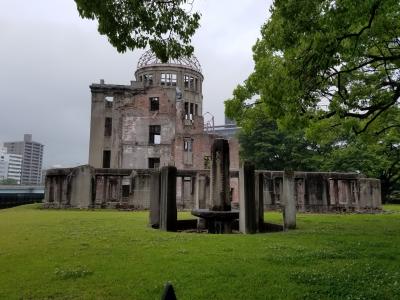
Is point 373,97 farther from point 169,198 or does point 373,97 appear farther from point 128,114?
point 128,114

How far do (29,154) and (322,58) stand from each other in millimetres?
172756

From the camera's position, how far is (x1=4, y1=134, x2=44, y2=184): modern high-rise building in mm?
159125

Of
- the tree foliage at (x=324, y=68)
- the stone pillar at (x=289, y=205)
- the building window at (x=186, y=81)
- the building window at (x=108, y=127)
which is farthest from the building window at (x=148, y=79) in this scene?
the stone pillar at (x=289, y=205)

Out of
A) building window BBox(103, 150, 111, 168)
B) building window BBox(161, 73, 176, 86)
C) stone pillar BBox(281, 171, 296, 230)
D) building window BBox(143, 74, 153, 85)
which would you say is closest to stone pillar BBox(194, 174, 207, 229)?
stone pillar BBox(281, 171, 296, 230)

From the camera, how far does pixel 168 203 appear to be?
11812 mm

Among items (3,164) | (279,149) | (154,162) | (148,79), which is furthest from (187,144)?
(3,164)

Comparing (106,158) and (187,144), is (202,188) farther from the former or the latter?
(106,158)

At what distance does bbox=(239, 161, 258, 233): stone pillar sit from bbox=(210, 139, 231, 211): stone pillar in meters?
0.88

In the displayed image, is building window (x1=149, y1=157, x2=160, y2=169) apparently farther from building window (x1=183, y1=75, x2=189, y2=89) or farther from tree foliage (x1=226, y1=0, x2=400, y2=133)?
tree foliage (x1=226, y1=0, x2=400, y2=133)

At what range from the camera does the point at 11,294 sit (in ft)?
16.2

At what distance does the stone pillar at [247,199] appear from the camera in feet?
36.1

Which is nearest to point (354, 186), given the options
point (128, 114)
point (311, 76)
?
point (311, 76)

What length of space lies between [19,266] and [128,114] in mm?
39549

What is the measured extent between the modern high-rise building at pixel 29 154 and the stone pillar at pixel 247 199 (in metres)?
160
